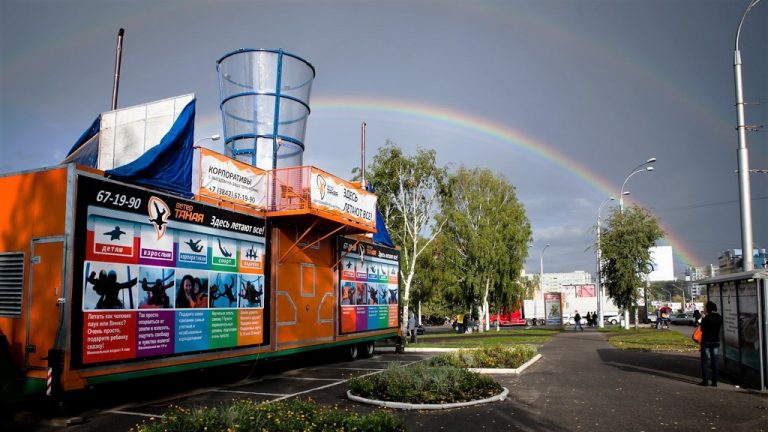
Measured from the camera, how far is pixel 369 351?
77.6 ft

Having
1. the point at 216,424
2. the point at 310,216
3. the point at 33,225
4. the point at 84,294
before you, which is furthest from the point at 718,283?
the point at 33,225

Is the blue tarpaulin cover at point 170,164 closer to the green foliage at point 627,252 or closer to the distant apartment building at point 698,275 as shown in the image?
the distant apartment building at point 698,275

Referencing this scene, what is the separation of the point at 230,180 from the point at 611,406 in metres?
10.6

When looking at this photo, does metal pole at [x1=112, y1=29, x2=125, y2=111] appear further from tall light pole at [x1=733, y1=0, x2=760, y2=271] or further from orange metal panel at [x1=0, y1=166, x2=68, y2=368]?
tall light pole at [x1=733, y1=0, x2=760, y2=271]

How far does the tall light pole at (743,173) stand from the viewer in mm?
15945

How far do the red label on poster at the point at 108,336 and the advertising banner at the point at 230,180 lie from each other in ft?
13.1

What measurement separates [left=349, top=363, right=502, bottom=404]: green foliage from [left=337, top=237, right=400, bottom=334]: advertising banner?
328 inches

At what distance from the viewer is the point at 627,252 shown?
43281mm

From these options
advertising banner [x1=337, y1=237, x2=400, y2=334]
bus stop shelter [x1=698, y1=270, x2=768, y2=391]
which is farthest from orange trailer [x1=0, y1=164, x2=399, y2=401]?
bus stop shelter [x1=698, y1=270, x2=768, y2=391]

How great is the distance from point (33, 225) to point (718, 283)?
55.8 ft

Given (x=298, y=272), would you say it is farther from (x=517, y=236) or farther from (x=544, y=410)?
(x=517, y=236)

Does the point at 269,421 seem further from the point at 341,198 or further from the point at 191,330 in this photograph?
the point at 341,198

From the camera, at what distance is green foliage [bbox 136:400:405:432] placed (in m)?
7.03

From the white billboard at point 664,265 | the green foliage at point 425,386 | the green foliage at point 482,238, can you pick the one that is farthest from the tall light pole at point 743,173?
the white billboard at point 664,265
